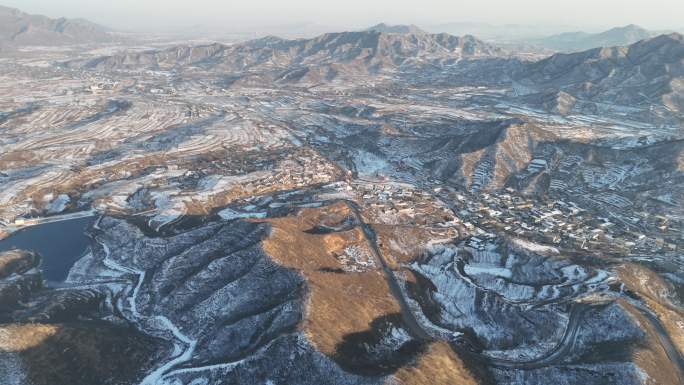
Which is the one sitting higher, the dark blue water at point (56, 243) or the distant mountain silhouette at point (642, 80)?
the distant mountain silhouette at point (642, 80)

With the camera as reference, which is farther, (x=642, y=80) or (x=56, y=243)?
(x=642, y=80)

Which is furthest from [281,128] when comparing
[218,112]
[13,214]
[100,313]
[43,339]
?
[43,339]

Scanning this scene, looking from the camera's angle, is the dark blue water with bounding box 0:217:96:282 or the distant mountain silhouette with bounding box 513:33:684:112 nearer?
the dark blue water with bounding box 0:217:96:282

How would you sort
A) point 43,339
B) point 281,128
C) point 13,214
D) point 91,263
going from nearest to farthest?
point 43,339 → point 91,263 → point 13,214 → point 281,128

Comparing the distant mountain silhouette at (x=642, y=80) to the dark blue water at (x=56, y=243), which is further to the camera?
the distant mountain silhouette at (x=642, y=80)

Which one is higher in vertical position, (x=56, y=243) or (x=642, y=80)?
(x=642, y=80)

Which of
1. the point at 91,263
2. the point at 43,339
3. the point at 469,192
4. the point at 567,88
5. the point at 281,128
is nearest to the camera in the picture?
the point at 43,339

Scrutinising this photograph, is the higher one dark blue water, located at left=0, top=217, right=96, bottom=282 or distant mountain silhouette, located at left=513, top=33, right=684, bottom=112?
distant mountain silhouette, located at left=513, top=33, right=684, bottom=112

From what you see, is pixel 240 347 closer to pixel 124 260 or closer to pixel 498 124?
pixel 124 260
